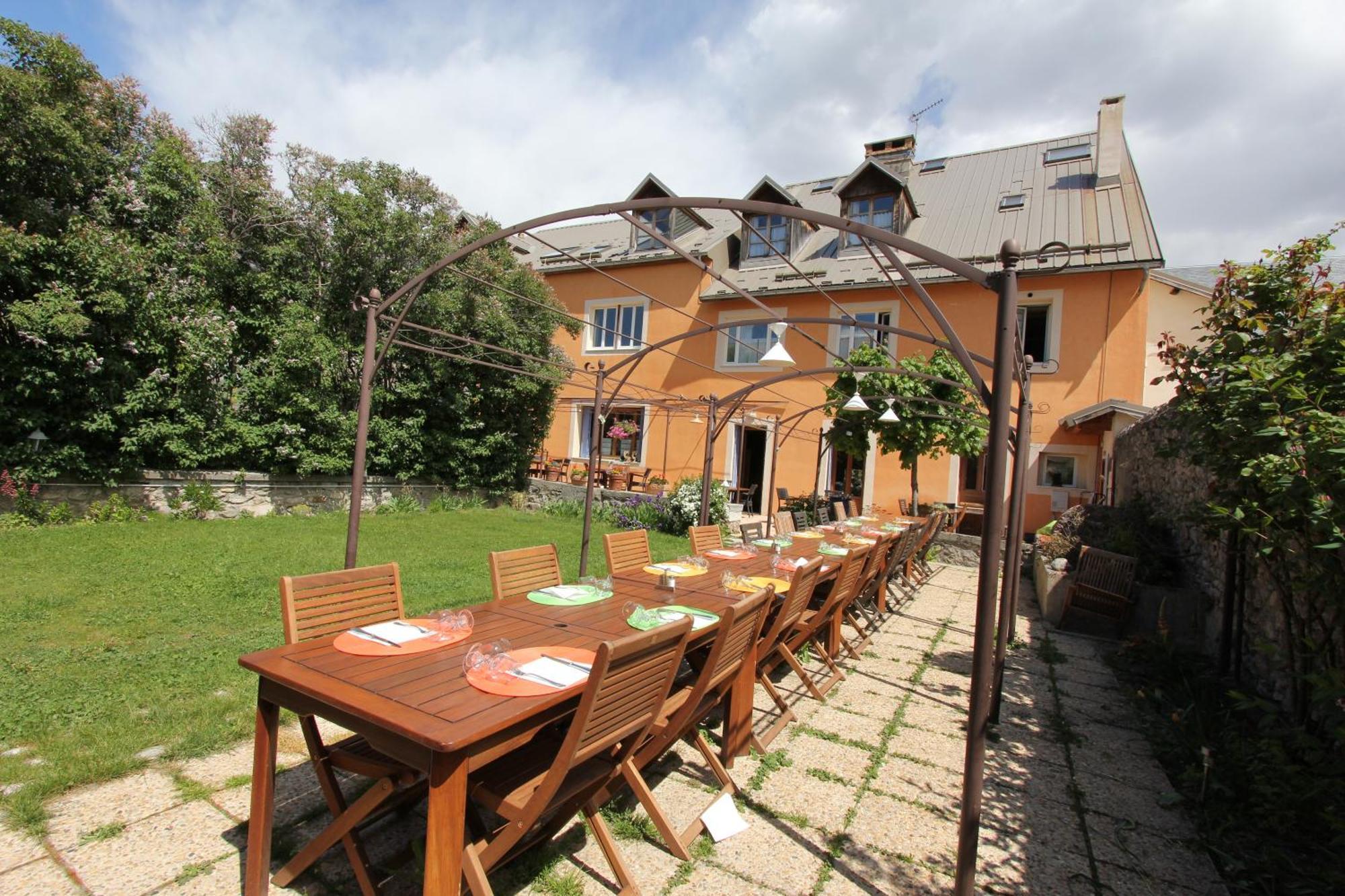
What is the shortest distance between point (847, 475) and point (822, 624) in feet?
31.8

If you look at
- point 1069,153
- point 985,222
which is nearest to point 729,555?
point 985,222

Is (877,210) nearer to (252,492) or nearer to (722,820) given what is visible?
(252,492)

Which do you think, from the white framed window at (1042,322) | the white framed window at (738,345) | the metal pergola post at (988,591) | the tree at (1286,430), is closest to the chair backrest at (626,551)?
the metal pergola post at (988,591)

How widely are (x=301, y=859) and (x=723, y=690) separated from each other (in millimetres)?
1715

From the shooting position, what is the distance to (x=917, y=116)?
1661 cm

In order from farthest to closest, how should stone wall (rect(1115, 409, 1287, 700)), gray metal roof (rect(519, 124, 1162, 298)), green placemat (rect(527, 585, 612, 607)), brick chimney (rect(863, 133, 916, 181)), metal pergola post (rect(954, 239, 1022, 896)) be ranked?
brick chimney (rect(863, 133, 916, 181)) → gray metal roof (rect(519, 124, 1162, 298)) → stone wall (rect(1115, 409, 1287, 700)) → green placemat (rect(527, 585, 612, 607)) → metal pergola post (rect(954, 239, 1022, 896))

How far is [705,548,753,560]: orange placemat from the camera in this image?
4777mm

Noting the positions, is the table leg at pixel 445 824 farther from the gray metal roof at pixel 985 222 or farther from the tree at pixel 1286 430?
the gray metal roof at pixel 985 222

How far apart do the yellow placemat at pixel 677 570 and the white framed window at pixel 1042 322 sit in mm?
9902

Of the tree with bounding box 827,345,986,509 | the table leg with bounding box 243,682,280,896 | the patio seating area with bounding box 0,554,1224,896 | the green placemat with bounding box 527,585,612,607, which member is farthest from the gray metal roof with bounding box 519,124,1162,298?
the table leg with bounding box 243,682,280,896

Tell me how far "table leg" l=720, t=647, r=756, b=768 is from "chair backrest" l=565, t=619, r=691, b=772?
929mm

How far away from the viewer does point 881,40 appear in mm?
5355

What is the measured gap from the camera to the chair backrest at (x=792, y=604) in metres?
3.23

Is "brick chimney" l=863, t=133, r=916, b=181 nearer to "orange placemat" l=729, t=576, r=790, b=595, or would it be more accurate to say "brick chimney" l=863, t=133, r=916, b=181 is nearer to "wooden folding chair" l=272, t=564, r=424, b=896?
"orange placemat" l=729, t=576, r=790, b=595
